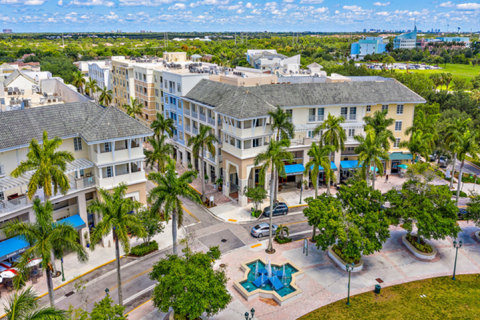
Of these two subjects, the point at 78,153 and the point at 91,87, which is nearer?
the point at 78,153

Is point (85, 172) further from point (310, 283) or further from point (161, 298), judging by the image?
point (310, 283)

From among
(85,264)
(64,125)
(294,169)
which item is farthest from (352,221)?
(64,125)

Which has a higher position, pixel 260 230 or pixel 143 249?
pixel 260 230

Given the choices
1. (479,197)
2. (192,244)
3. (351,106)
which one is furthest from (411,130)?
(192,244)

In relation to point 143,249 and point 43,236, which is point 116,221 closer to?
point 43,236

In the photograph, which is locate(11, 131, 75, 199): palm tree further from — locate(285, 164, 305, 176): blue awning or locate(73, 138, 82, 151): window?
locate(285, 164, 305, 176): blue awning
